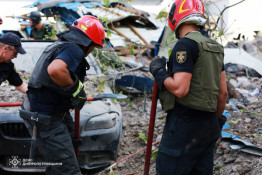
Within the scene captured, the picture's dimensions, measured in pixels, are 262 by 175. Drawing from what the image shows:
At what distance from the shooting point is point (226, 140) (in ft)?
11.3

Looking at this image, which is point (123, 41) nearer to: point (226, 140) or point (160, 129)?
point (160, 129)

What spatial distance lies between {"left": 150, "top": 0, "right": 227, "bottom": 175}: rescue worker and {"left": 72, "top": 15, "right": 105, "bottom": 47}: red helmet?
673mm

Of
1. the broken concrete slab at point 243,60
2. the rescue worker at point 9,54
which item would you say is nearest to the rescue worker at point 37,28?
the rescue worker at point 9,54

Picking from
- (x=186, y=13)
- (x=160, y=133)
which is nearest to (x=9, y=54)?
(x=186, y=13)

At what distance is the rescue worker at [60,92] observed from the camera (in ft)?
7.29

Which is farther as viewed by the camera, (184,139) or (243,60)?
(243,60)

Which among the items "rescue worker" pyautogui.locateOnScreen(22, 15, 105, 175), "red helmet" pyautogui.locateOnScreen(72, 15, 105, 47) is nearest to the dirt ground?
"rescue worker" pyautogui.locateOnScreen(22, 15, 105, 175)

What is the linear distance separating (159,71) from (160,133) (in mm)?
2303

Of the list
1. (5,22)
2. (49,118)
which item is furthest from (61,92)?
(5,22)

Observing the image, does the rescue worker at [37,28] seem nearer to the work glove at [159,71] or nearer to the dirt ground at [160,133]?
the dirt ground at [160,133]

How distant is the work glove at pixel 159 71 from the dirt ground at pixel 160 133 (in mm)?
1537

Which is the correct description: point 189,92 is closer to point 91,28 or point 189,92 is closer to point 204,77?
point 204,77

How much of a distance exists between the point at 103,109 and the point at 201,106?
1544mm

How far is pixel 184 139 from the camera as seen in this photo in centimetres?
202
